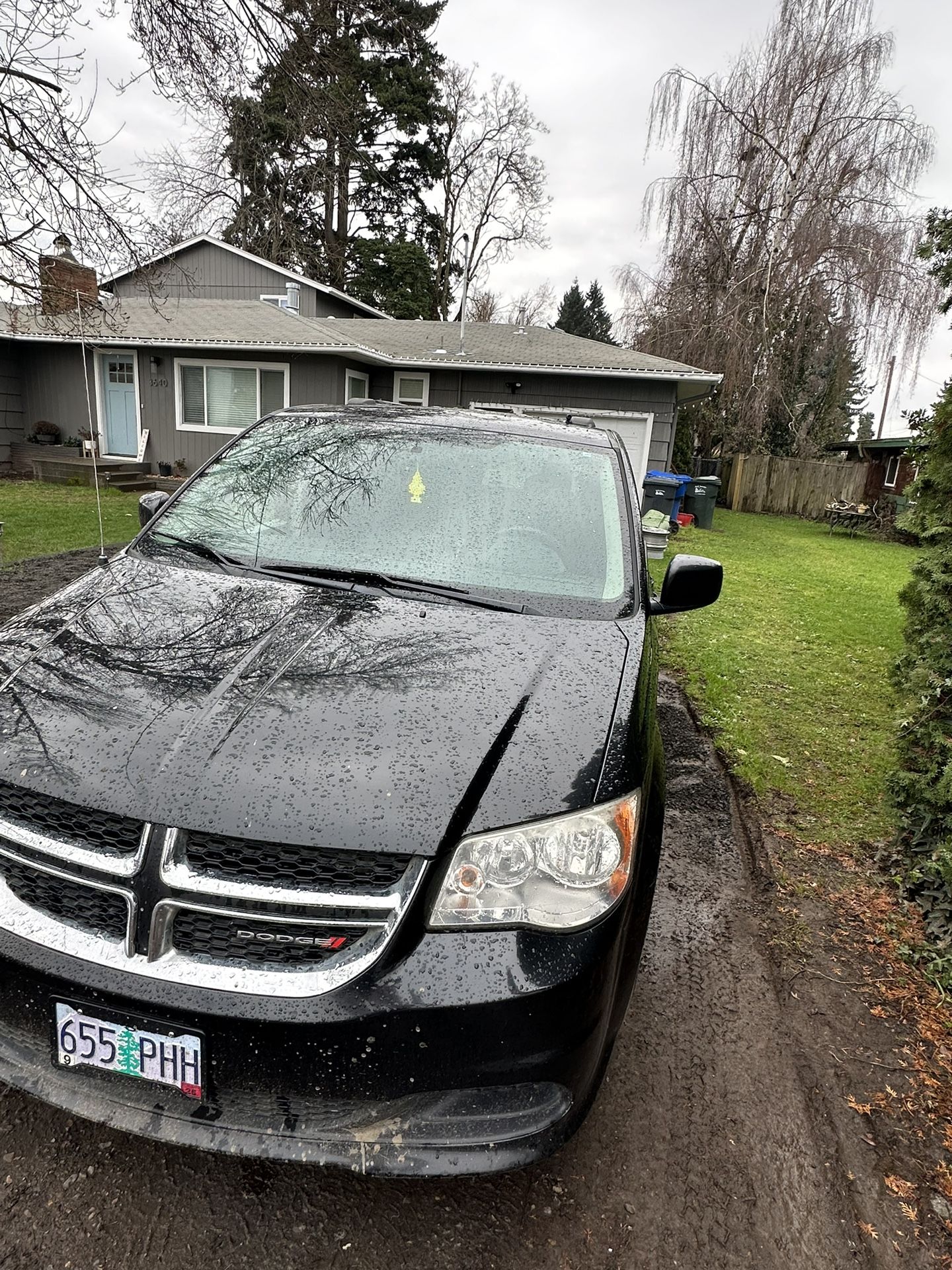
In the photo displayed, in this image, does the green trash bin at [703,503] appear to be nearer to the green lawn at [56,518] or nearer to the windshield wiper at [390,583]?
the green lawn at [56,518]

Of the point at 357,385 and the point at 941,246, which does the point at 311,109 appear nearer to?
the point at 941,246

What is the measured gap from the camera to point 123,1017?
144 centimetres

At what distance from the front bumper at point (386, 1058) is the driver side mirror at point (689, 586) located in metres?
1.44

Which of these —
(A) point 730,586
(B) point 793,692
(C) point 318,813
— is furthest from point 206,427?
(C) point 318,813

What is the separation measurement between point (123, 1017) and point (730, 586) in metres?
9.88

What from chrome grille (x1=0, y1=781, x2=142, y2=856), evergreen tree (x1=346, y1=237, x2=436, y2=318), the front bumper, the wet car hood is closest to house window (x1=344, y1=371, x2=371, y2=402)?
the wet car hood

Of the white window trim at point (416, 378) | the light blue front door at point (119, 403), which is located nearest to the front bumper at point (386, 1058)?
the white window trim at point (416, 378)

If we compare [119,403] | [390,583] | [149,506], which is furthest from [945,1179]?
[119,403]

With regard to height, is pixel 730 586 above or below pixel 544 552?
below

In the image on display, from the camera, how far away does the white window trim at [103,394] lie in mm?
15977

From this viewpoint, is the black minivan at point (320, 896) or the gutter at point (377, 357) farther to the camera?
the gutter at point (377, 357)

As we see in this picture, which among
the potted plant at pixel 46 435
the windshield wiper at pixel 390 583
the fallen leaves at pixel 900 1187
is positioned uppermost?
the windshield wiper at pixel 390 583

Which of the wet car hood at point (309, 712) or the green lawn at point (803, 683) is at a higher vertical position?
the wet car hood at point (309, 712)

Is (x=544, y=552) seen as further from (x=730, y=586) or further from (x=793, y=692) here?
(x=730, y=586)
